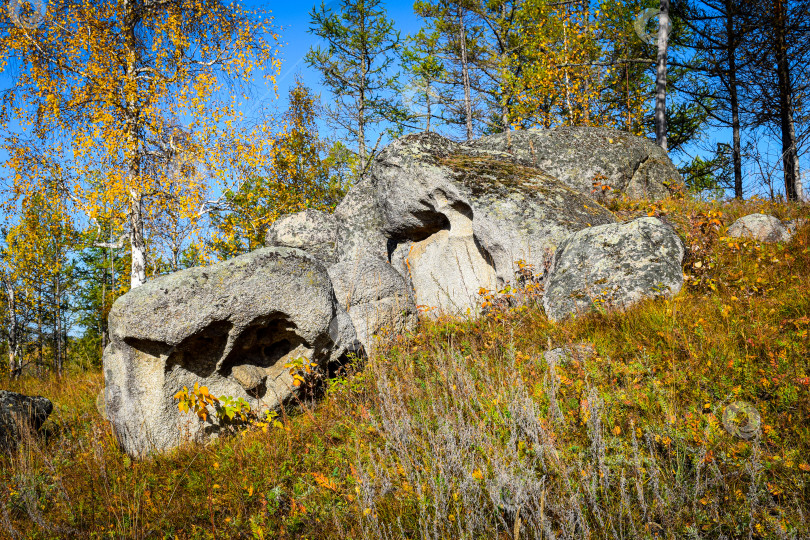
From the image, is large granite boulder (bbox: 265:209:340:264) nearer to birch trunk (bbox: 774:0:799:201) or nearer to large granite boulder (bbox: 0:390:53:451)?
large granite boulder (bbox: 0:390:53:451)

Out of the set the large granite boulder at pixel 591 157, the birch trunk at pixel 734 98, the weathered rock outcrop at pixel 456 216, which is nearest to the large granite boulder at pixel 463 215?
the weathered rock outcrop at pixel 456 216

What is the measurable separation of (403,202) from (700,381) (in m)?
5.77

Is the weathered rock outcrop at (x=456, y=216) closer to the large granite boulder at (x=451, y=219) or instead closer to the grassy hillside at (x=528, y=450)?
the large granite boulder at (x=451, y=219)

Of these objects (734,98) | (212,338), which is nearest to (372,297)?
(212,338)

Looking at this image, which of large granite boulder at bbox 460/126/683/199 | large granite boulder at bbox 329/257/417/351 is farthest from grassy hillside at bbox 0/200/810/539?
large granite boulder at bbox 460/126/683/199

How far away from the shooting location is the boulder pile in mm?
4652

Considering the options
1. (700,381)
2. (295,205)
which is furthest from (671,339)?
(295,205)

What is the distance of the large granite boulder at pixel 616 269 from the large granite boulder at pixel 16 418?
248 inches

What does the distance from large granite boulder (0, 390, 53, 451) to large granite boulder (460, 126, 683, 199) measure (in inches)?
321

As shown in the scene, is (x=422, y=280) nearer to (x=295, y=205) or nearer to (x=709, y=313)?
(x=709, y=313)

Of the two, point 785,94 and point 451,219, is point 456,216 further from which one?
point 785,94

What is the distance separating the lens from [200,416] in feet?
15.0

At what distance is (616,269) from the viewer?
5.43m

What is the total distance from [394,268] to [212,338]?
326cm
